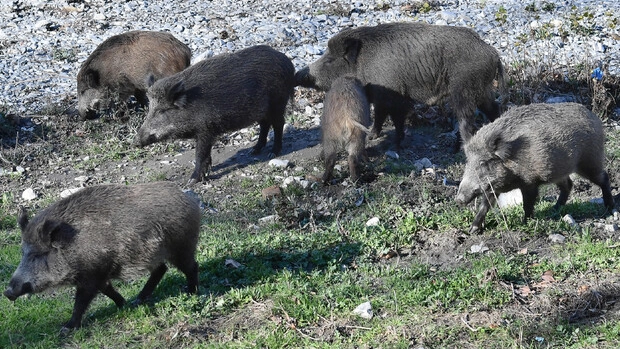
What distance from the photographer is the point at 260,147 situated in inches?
396

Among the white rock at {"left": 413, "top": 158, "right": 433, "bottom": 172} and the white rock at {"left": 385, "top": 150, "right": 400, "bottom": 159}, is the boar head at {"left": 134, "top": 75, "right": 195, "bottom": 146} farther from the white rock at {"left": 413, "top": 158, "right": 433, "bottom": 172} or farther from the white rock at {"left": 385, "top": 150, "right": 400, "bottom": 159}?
the white rock at {"left": 413, "top": 158, "right": 433, "bottom": 172}

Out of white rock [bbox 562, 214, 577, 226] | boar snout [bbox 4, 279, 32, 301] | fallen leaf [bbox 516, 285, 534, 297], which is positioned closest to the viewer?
fallen leaf [bbox 516, 285, 534, 297]

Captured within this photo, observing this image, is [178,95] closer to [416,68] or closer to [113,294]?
[416,68]

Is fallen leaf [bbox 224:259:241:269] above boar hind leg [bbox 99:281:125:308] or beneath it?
beneath

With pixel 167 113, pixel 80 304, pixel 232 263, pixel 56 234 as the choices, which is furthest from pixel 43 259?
pixel 167 113

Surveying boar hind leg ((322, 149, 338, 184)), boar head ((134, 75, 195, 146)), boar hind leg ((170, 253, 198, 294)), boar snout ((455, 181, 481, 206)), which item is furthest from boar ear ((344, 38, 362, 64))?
boar hind leg ((170, 253, 198, 294))

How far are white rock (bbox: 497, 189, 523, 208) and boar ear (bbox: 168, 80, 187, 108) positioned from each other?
12.0 feet

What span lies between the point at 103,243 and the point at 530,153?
351 centimetres

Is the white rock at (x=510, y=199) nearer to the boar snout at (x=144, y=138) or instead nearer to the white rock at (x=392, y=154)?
the white rock at (x=392, y=154)

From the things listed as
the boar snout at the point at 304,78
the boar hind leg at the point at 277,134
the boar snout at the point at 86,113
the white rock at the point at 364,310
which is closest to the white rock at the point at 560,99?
the boar snout at the point at 304,78

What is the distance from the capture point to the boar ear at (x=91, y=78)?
11.4 m

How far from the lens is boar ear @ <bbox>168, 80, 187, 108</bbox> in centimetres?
930

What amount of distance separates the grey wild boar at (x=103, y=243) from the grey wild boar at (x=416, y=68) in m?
3.93

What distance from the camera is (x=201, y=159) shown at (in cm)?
938
